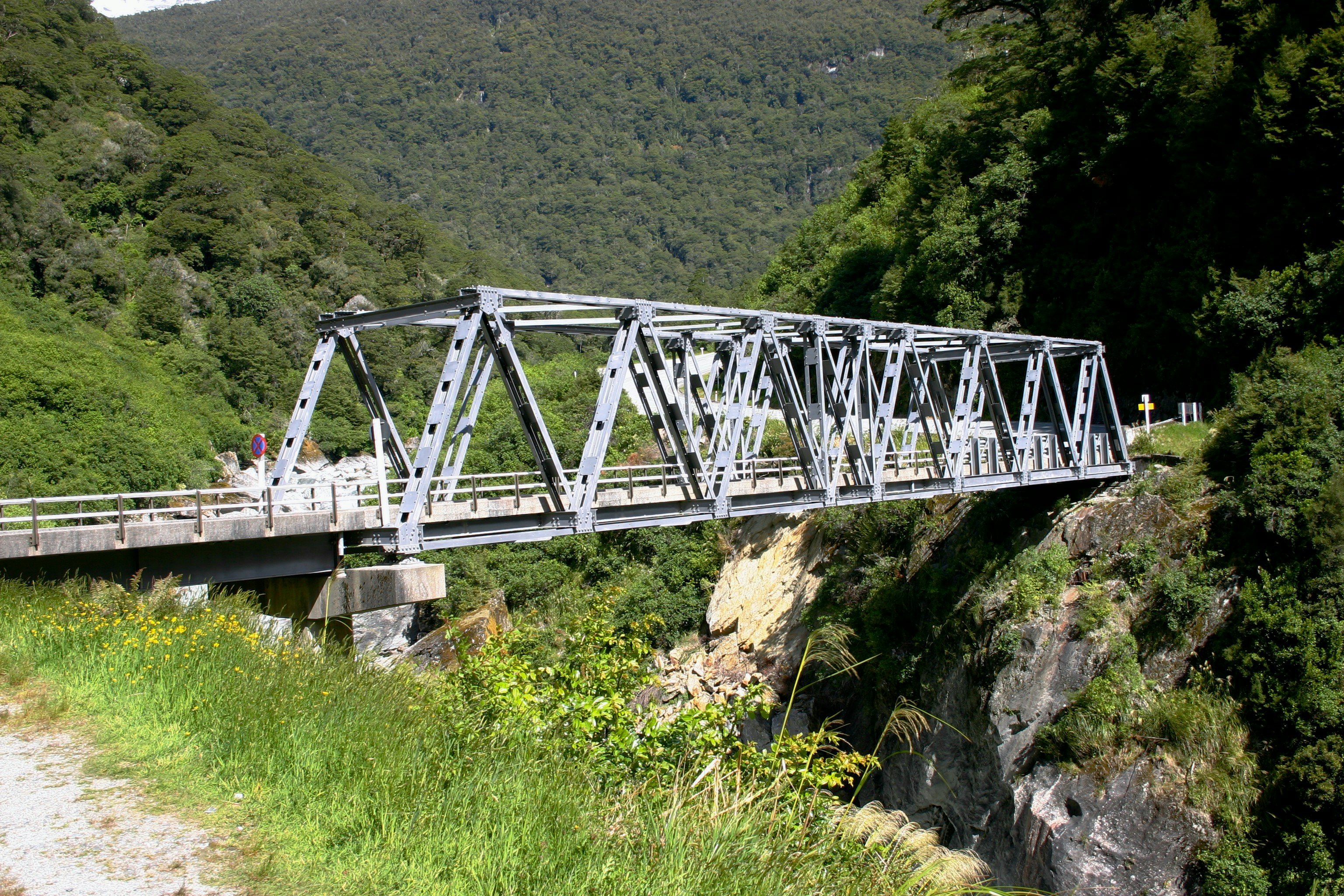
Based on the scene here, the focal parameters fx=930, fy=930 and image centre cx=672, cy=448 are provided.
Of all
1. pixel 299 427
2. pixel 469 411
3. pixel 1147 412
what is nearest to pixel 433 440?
pixel 469 411

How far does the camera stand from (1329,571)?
19.3 metres

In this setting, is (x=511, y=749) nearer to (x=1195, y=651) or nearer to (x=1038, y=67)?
(x=1195, y=651)

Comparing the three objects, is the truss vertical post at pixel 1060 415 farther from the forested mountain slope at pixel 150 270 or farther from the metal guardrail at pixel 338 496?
the forested mountain slope at pixel 150 270

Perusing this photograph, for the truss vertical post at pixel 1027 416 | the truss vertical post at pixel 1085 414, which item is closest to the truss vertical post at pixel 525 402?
the truss vertical post at pixel 1027 416

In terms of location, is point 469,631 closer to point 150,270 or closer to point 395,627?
point 395,627

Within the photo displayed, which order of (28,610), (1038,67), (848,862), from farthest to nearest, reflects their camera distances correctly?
1. (1038,67)
2. (28,610)
3. (848,862)

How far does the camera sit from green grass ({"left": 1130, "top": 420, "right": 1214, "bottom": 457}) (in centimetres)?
2645

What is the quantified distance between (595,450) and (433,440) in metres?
2.83

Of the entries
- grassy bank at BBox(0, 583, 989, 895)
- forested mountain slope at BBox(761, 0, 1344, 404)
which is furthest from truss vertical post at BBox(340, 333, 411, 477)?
forested mountain slope at BBox(761, 0, 1344, 404)

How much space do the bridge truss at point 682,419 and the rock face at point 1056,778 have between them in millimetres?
2882

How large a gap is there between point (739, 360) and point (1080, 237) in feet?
79.6

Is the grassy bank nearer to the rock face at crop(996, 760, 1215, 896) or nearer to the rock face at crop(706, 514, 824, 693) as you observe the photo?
the rock face at crop(996, 760, 1215, 896)

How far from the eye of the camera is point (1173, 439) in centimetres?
2742

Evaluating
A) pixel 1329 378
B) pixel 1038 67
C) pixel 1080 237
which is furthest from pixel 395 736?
pixel 1038 67
